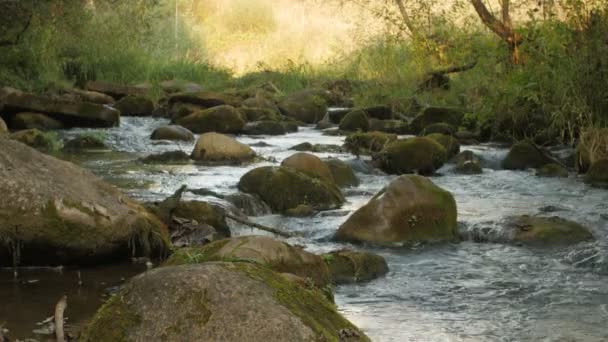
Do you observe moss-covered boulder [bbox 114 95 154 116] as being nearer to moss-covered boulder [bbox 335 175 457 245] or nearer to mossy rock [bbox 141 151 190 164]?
mossy rock [bbox 141 151 190 164]

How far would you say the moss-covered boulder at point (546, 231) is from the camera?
7.49m

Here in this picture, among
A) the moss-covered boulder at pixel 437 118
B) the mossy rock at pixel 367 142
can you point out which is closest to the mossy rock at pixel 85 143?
the mossy rock at pixel 367 142

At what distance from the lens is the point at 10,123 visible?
14555mm

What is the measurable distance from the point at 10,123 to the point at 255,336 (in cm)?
1224

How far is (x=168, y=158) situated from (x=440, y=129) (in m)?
4.89

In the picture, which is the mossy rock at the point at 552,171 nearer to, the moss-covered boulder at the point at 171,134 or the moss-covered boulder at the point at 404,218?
the moss-covered boulder at the point at 404,218

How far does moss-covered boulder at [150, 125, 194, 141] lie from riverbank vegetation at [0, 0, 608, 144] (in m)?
2.40

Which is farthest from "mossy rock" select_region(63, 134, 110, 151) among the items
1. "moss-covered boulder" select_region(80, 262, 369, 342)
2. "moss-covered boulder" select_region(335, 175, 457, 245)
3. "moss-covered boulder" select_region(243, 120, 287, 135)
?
"moss-covered boulder" select_region(80, 262, 369, 342)

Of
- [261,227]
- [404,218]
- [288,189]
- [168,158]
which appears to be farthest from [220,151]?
[261,227]

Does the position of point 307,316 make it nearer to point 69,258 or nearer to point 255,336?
point 255,336

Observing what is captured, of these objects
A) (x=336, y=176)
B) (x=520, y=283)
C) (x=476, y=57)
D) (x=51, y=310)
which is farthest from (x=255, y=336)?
(x=476, y=57)

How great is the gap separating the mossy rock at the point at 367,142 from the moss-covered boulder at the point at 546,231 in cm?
523

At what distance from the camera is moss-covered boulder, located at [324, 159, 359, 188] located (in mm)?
10500

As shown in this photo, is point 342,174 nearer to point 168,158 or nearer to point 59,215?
point 168,158
